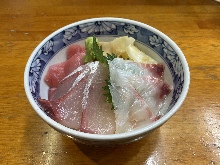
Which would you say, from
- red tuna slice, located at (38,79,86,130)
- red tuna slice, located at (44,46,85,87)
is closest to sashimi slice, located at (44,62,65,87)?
red tuna slice, located at (44,46,85,87)

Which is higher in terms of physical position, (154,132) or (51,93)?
(51,93)

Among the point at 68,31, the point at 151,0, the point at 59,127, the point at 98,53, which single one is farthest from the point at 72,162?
the point at 151,0

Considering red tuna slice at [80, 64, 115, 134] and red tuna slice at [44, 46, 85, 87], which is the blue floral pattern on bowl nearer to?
red tuna slice at [44, 46, 85, 87]

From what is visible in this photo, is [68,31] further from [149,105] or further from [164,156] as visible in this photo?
[164,156]

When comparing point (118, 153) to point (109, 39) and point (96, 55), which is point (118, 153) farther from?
point (109, 39)

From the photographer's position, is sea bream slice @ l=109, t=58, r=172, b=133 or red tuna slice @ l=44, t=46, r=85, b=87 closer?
sea bream slice @ l=109, t=58, r=172, b=133

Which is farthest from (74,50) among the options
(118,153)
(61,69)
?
(118,153)
